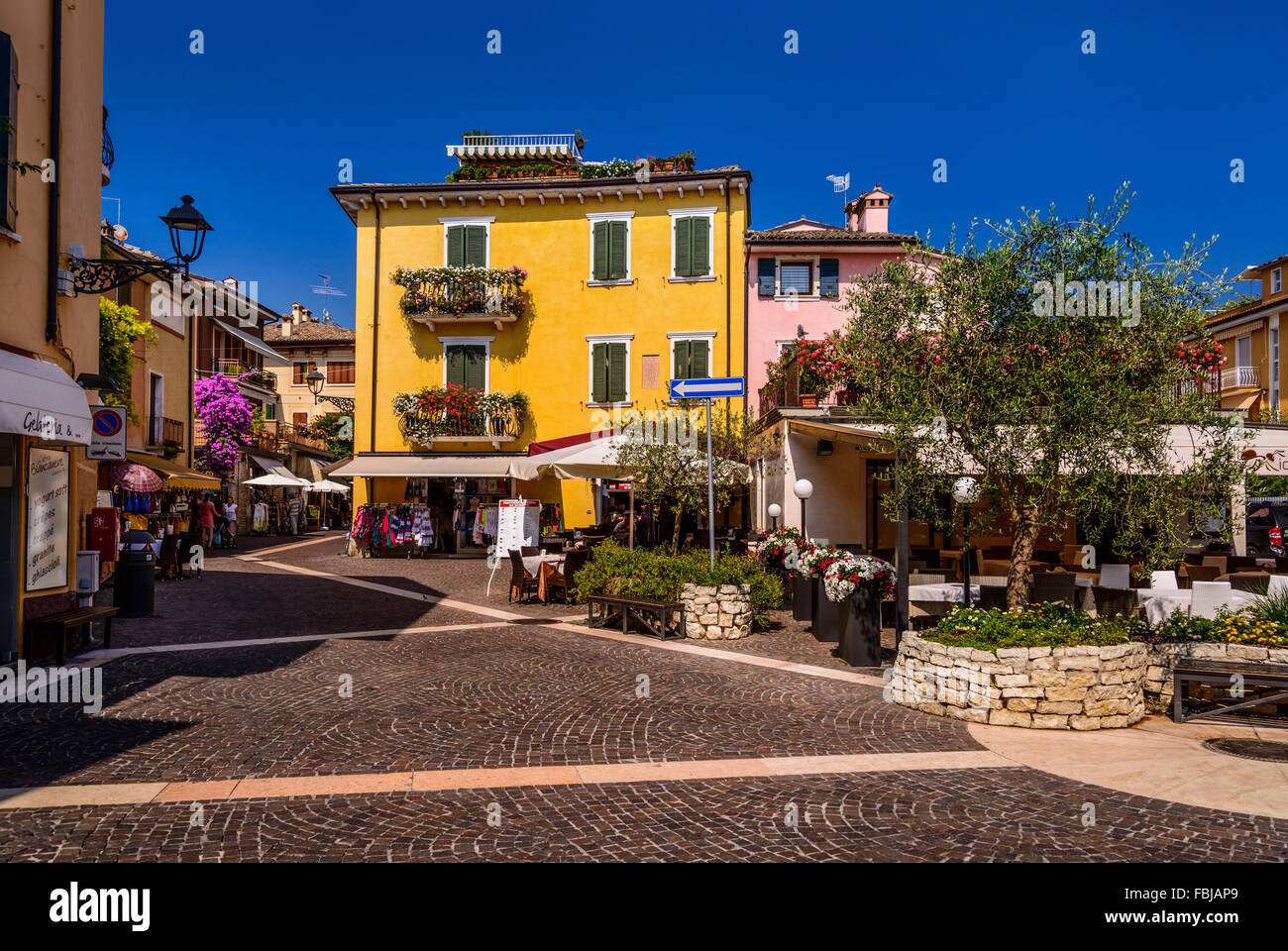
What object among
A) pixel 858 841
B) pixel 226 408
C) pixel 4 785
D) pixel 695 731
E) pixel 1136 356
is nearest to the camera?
pixel 858 841

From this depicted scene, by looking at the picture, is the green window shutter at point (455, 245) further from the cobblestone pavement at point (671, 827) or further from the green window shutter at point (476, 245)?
the cobblestone pavement at point (671, 827)

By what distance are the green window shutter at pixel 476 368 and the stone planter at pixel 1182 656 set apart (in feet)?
66.1

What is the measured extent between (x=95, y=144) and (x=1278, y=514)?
2878 cm

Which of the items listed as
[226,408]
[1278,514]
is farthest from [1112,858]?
[226,408]

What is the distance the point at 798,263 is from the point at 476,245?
30.3ft

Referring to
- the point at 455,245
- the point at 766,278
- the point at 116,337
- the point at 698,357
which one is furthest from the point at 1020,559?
the point at 455,245

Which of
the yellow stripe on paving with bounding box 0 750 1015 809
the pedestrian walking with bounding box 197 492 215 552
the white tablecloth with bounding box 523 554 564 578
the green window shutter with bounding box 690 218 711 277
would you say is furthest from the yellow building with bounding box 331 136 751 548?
the yellow stripe on paving with bounding box 0 750 1015 809

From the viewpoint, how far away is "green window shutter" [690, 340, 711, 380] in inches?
931

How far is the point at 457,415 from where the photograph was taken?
2406 cm

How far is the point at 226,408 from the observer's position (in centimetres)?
3103
